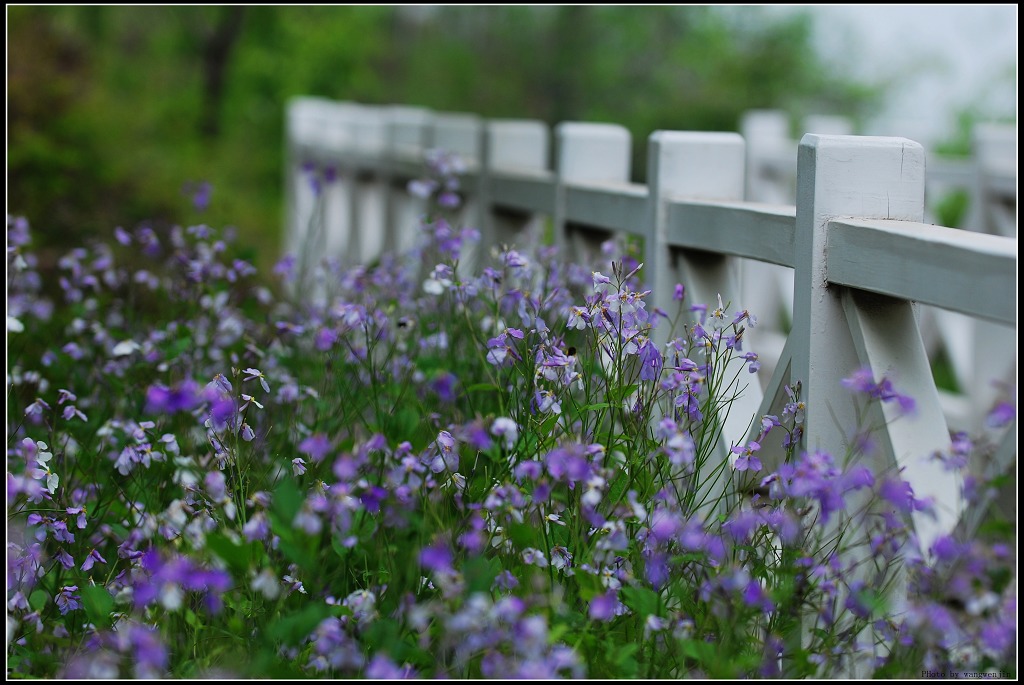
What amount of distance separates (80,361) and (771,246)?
7.11ft

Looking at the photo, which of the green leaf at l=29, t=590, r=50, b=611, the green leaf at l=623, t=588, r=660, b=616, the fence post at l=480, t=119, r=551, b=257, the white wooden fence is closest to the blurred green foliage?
the fence post at l=480, t=119, r=551, b=257

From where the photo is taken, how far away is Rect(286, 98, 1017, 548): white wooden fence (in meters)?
1.75

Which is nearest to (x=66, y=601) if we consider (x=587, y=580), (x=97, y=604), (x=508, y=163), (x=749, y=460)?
(x=97, y=604)

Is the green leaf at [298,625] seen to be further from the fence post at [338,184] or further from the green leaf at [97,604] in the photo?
the fence post at [338,184]

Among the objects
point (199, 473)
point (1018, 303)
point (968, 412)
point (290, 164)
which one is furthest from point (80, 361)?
point (290, 164)

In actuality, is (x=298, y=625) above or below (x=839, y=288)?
below

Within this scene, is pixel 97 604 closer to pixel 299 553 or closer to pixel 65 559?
pixel 65 559

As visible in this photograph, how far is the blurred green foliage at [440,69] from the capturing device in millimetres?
12648

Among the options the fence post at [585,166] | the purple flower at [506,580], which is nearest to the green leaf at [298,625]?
the purple flower at [506,580]

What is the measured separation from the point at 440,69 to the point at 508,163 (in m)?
10.5

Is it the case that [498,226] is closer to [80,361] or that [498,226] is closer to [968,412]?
[80,361]

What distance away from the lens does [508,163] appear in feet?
14.6

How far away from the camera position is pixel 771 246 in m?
2.26

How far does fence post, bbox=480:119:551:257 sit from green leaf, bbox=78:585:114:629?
8.21 feet
